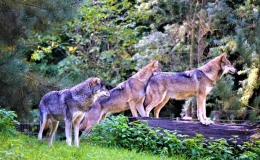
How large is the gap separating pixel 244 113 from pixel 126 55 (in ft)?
26.8

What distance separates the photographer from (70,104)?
1002cm

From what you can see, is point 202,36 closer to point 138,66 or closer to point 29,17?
point 138,66

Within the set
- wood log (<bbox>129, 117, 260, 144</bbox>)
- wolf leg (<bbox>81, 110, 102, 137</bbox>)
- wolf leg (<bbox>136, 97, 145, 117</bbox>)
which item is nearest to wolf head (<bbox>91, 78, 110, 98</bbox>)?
wood log (<bbox>129, 117, 260, 144</bbox>)

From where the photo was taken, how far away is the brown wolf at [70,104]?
10.0 metres

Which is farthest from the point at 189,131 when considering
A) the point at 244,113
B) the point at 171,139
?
the point at 244,113

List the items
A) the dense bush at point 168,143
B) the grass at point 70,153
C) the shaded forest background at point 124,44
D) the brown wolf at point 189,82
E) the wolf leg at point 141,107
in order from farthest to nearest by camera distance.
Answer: the wolf leg at point 141,107, the brown wolf at point 189,82, the shaded forest background at point 124,44, the dense bush at point 168,143, the grass at point 70,153

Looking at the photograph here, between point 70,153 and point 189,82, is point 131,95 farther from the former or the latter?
point 70,153

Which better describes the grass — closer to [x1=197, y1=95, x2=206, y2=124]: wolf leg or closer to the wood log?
the wood log

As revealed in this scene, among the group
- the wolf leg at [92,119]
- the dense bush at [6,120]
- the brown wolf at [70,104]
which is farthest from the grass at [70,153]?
the wolf leg at [92,119]

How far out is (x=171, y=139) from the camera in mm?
9875

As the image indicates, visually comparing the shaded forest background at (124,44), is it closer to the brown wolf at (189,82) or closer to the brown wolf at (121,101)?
the brown wolf at (189,82)

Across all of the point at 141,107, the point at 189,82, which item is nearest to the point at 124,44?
the point at 141,107

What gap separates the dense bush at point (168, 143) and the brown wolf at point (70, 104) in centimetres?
77

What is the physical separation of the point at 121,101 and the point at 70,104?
2.79 metres
